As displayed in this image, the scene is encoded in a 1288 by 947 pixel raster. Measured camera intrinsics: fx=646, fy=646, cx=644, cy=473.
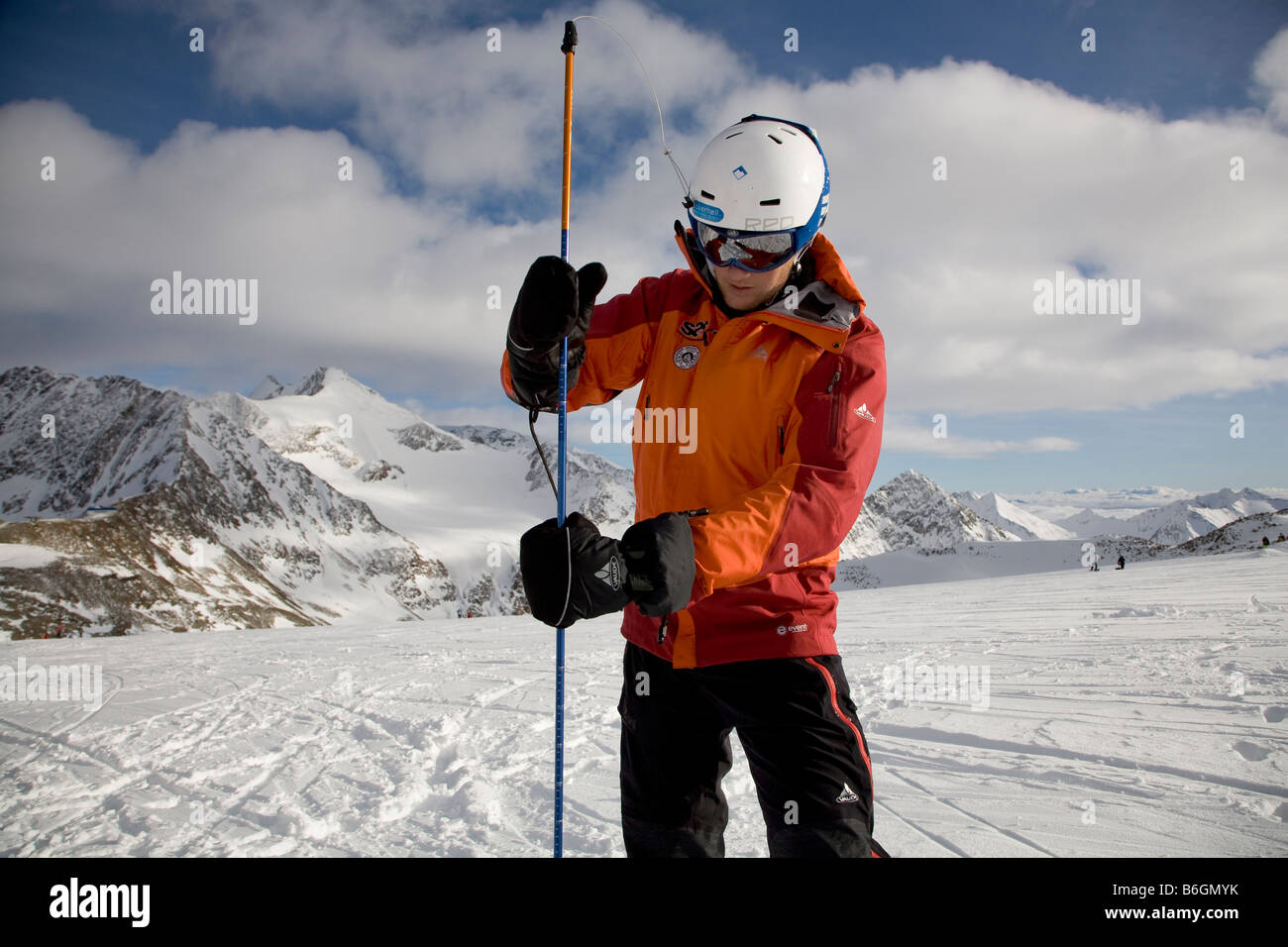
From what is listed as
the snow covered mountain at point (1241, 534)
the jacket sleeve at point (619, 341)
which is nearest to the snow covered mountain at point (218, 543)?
the snow covered mountain at point (1241, 534)

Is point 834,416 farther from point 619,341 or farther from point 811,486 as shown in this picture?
point 619,341

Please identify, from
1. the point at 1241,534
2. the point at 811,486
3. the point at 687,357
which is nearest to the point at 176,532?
the point at 687,357

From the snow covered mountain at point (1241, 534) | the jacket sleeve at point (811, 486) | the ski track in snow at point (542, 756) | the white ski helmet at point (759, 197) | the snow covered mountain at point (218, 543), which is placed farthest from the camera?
the snow covered mountain at point (218, 543)

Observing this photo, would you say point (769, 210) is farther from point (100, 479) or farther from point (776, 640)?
point (100, 479)

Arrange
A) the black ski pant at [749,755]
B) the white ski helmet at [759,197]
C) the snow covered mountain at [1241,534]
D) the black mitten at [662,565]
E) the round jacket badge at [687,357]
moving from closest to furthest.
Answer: the black mitten at [662,565] → the black ski pant at [749,755] → the white ski helmet at [759,197] → the round jacket badge at [687,357] → the snow covered mountain at [1241,534]

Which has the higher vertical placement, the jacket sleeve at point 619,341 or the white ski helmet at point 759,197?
the white ski helmet at point 759,197

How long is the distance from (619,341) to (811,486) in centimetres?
122

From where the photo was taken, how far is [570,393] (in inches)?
120

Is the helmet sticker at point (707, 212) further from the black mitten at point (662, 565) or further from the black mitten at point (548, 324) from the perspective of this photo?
the black mitten at point (662, 565)

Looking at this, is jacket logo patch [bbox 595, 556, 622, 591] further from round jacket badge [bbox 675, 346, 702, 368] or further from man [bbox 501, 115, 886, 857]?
round jacket badge [bbox 675, 346, 702, 368]

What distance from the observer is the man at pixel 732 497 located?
209 centimetres

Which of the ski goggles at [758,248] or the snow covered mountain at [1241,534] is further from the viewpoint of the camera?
the snow covered mountain at [1241,534]
